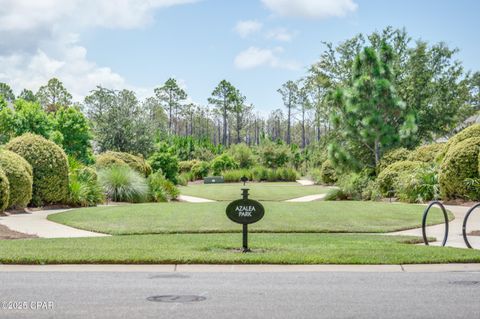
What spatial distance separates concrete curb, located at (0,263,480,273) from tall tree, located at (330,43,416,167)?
23679mm

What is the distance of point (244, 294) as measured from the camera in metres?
8.04

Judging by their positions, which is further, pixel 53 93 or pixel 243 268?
pixel 53 93

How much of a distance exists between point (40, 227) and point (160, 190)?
13.2 m

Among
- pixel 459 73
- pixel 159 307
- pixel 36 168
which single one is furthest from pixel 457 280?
pixel 459 73

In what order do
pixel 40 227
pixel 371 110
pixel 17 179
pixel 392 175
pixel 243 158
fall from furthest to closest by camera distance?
pixel 243 158, pixel 371 110, pixel 392 175, pixel 17 179, pixel 40 227

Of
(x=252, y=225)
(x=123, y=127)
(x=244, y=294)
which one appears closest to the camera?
(x=244, y=294)

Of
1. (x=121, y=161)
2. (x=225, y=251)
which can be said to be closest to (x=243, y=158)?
(x=121, y=161)

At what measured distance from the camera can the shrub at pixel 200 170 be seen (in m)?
58.7

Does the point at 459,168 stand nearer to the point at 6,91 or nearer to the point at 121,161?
the point at 121,161

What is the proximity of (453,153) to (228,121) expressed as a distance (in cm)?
9293

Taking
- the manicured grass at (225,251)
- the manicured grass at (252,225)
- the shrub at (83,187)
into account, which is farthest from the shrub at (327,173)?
the manicured grass at (225,251)

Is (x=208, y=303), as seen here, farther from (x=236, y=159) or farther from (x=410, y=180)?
(x=236, y=159)

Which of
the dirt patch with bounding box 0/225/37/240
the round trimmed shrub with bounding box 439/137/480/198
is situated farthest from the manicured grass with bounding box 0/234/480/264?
the round trimmed shrub with bounding box 439/137/480/198

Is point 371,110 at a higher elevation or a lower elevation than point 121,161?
higher
